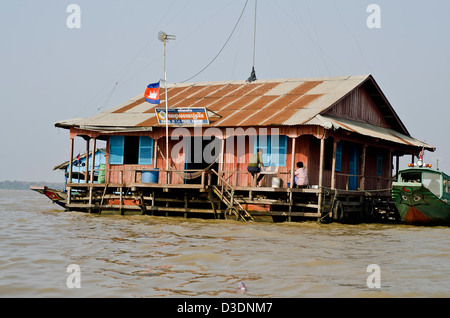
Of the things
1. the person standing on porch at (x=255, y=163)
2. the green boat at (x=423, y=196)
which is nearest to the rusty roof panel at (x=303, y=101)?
the person standing on porch at (x=255, y=163)

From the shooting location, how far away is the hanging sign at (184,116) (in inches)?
848

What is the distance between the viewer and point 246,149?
21.7m

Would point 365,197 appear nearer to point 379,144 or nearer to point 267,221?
point 379,144

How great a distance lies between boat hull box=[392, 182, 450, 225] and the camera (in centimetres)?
2039

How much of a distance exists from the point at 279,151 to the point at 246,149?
4.31 feet

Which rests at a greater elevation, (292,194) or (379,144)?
(379,144)

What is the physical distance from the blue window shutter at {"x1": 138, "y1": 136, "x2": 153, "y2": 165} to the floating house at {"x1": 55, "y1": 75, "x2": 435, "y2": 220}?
4cm

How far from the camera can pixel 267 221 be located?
66.1 feet

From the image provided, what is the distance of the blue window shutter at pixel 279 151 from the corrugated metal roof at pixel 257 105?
0.88 meters

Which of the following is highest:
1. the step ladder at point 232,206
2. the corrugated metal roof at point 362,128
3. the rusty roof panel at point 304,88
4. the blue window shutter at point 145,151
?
the rusty roof panel at point 304,88

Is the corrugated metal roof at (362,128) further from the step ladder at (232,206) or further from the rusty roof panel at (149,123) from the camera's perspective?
the rusty roof panel at (149,123)
